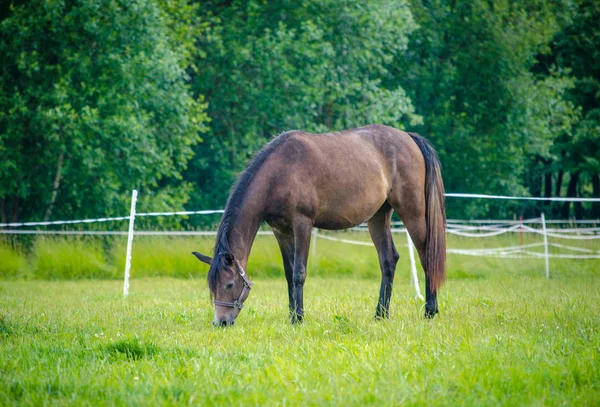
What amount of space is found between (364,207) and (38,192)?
568 inches

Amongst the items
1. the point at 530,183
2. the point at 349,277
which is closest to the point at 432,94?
the point at 530,183

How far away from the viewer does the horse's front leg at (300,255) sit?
22.9 feet

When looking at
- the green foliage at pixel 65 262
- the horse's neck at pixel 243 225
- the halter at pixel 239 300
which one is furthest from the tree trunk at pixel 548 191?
the halter at pixel 239 300

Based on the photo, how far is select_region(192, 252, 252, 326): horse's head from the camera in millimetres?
6703

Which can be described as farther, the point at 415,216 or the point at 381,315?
the point at 415,216

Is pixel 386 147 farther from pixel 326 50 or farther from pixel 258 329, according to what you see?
pixel 326 50

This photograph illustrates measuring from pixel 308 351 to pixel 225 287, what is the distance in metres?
1.94

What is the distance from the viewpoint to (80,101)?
61.5ft

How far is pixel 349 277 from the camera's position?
14195mm

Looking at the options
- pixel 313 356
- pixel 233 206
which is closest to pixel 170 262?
pixel 233 206

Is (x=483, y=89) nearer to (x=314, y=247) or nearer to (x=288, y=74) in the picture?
(x=288, y=74)

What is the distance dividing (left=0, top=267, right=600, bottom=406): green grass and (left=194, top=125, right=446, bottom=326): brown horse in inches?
16.3

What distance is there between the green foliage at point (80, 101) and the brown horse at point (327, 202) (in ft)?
38.9

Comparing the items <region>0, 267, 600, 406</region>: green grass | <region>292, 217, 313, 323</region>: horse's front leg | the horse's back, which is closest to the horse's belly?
the horse's back
